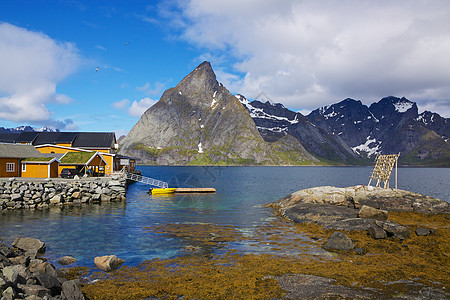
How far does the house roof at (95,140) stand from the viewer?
9512 cm

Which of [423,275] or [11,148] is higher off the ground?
[11,148]

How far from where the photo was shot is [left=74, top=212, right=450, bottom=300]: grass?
55.6 feet

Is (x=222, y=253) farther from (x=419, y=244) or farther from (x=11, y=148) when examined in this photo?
(x=11, y=148)

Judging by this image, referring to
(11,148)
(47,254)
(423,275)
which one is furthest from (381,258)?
(11,148)

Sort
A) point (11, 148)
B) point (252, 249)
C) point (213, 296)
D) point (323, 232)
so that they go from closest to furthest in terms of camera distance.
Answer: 1. point (213, 296)
2. point (252, 249)
3. point (323, 232)
4. point (11, 148)

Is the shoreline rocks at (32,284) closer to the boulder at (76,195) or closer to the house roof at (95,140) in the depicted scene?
the boulder at (76,195)

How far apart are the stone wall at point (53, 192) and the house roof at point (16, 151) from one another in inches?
314

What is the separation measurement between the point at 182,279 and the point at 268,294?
544cm

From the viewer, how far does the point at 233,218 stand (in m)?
42.5

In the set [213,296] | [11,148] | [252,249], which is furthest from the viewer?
[11,148]

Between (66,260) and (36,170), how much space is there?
161 feet

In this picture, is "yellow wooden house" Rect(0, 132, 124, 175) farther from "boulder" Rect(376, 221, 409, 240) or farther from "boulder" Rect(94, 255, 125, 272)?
"boulder" Rect(376, 221, 409, 240)

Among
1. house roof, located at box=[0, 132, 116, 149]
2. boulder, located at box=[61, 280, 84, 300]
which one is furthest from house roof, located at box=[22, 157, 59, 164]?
boulder, located at box=[61, 280, 84, 300]

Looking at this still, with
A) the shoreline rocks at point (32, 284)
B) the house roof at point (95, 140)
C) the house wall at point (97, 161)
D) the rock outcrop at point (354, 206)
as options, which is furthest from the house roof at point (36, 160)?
the shoreline rocks at point (32, 284)
